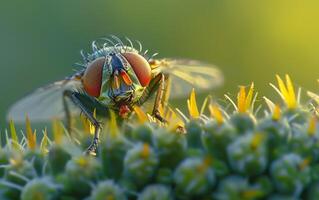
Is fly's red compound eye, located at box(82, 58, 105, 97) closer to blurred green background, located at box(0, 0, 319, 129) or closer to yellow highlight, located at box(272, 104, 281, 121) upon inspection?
yellow highlight, located at box(272, 104, 281, 121)

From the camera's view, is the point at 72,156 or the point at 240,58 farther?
the point at 240,58

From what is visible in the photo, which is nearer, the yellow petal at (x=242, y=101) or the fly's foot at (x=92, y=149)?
the yellow petal at (x=242, y=101)

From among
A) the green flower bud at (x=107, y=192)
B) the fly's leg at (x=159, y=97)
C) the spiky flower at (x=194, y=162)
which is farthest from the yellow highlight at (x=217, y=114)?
the fly's leg at (x=159, y=97)

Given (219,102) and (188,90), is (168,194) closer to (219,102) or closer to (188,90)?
(219,102)

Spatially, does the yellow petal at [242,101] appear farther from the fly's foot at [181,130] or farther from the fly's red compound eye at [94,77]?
the fly's red compound eye at [94,77]

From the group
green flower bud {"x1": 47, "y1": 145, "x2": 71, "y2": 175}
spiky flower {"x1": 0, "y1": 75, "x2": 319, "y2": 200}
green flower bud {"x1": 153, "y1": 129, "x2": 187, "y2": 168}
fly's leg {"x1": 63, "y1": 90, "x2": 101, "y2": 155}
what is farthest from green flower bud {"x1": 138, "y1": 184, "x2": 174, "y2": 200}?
fly's leg {"x1": 63, "y1": 90, "x2": 101, "y2": 155}

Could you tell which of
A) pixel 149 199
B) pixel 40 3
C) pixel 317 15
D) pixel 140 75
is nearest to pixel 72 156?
pixel 149 199

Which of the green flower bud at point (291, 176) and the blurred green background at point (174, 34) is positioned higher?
the blurred green background at point (174, 34)
